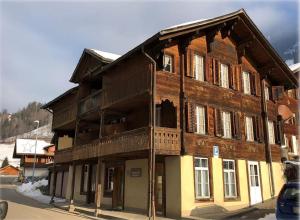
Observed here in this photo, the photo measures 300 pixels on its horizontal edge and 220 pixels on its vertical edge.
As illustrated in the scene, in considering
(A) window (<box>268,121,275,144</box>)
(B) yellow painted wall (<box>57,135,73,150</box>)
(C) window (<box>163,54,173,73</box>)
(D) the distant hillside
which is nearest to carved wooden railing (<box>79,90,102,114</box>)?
(C) window (<box>163,54,173,73</box>)

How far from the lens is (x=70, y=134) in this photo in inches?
1249

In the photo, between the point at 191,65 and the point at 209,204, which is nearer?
the point at 209,204

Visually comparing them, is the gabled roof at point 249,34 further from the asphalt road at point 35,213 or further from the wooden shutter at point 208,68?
the asphalt road at point 35,213

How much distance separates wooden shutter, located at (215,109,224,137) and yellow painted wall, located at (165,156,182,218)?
3640 mm

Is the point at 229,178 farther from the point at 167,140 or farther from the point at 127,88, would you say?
the point at 127,88

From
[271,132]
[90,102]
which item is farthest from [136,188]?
[271,132]

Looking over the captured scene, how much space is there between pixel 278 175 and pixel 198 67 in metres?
9.68

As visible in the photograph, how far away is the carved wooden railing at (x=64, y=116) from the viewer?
85.0 feet

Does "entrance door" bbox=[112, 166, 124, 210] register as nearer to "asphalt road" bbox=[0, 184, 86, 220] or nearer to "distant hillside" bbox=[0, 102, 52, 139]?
"asphalt road" bbox=[0, 184, 86, 220]

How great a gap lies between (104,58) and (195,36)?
21.2 feet

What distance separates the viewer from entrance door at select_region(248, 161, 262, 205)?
67.2ft

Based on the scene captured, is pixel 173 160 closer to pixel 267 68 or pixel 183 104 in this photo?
pixel 183 104

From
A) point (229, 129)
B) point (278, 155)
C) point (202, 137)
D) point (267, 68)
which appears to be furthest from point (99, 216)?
point (267, 68)

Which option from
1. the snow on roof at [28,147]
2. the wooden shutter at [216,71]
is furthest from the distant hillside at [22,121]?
the wooden shutter at [216,71]
